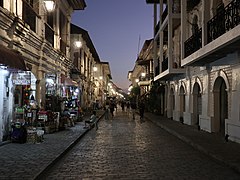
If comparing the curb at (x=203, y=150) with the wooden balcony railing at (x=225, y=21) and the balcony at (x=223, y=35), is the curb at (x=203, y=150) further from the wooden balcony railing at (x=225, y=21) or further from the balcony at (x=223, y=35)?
the wooden balcony railing at (x=225, y=21)

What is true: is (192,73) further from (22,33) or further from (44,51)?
(22,33)

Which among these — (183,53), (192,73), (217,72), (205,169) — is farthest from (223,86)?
(205,169)

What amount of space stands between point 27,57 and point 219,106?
8918 mm

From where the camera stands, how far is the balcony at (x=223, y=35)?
1134cm

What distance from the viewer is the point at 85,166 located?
30.5 ft

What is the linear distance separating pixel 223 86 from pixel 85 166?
9.81m

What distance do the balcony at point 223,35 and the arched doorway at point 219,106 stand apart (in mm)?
1374

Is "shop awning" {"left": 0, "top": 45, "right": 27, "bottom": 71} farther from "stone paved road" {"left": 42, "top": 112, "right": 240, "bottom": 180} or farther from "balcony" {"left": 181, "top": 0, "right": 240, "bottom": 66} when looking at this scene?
"balcony" {"left": 181, "top": 0, "right": 240, "bottom": 66}


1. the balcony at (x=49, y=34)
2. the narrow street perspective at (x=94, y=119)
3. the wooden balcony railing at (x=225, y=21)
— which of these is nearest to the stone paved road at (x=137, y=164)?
the narrow street perspective at (x=94, y=119)

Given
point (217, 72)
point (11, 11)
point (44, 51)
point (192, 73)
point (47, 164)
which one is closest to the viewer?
point (47, 164)

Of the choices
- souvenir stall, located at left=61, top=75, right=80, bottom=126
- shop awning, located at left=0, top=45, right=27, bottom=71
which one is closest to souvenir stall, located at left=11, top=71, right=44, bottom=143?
shop awning, located at left=0, top=45, right=27, bottom=71

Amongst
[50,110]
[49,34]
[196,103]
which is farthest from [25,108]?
[196,103]

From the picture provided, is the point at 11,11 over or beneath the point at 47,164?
over

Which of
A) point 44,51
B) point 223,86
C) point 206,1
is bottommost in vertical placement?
point 223,86
